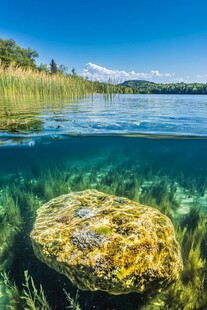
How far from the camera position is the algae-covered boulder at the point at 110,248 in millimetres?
2875

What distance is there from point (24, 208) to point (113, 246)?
3.91 metres

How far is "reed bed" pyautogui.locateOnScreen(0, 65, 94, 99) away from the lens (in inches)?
636

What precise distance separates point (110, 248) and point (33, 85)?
17.2 meters

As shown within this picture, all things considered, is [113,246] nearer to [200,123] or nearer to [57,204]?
[57,204]

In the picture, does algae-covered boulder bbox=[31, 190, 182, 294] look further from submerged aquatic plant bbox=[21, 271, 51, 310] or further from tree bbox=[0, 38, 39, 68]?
tree bbox=[0, 38, 39, 68]

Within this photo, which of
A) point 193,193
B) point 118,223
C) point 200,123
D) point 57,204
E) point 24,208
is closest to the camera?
point 118,223

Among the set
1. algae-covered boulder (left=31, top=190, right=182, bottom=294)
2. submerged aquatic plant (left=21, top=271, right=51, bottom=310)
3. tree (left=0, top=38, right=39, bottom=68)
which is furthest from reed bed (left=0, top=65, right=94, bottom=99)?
tree (left=0, top=38, right=39, bottom=68)

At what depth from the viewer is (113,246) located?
3.06 metres

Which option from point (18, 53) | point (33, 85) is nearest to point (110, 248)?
point (33, 85)

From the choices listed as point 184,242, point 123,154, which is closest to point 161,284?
point 184,242

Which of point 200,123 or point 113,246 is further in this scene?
point 200,123

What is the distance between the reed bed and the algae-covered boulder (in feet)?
48.6

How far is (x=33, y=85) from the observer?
17.6 meters

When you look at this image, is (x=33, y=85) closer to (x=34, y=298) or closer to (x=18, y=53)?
(x=34, y=298)
